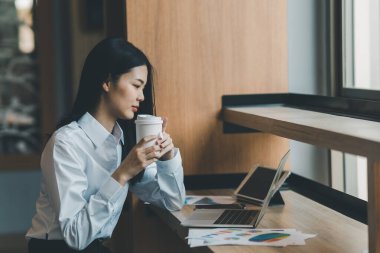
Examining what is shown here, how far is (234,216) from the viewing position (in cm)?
206

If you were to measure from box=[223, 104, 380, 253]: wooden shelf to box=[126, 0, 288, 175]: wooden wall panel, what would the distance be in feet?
0.39

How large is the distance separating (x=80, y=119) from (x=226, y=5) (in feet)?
2.65

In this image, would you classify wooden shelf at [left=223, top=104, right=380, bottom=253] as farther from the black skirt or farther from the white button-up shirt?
the black skirt

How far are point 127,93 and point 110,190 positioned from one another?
34 cm

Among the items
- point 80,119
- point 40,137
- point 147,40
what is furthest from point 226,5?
point 40,137

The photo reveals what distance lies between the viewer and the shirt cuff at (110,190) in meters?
1.95

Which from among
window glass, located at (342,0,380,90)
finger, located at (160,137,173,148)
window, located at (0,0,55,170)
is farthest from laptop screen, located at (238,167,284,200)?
window, located at (0,0,55,170)

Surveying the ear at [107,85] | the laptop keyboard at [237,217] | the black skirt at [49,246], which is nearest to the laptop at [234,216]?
the laptop keyboard at [237,217]

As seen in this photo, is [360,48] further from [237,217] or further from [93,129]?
[93,129]

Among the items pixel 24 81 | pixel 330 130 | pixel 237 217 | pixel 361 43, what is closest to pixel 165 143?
pixel 237 217

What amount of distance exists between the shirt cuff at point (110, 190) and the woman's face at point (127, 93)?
10.4 inches

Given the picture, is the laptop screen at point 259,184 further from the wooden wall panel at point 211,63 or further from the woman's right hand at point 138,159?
the woman's right hand at point 138,159

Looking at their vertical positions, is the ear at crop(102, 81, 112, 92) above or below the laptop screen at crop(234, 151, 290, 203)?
above

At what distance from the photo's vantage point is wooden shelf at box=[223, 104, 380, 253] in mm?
1520
